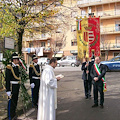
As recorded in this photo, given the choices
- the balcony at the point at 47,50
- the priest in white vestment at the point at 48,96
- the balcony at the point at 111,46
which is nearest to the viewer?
the priest in white vestment at the point at 48,96

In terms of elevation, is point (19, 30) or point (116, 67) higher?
point (19, 30)

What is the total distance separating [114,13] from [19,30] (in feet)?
101

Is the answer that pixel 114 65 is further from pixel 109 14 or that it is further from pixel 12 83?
pixel 109 14

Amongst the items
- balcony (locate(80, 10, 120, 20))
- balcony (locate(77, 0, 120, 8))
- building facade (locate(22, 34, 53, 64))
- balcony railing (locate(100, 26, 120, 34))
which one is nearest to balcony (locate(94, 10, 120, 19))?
balcony (locate(80, 10, 120, 20))

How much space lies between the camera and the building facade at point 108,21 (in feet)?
119

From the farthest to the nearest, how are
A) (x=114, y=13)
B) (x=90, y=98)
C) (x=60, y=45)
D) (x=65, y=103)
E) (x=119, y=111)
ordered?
(x=60, y=45)
(x=114, y=13)
(x=90, y=98)
(x=65, y=103)
(x=119, y=111)

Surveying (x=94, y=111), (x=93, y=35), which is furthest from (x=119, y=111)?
(x=93, y=35)

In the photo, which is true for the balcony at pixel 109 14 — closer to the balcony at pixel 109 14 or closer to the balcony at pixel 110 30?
the balcony at pixel 109 14

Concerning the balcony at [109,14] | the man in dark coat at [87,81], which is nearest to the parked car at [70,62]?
the balcony at [109,14]

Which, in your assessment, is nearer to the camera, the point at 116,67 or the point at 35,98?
the point at 35,98

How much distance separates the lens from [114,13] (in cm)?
3644

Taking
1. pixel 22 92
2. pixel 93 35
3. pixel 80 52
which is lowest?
pixel 22 92

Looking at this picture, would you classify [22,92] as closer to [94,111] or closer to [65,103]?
[65,103]

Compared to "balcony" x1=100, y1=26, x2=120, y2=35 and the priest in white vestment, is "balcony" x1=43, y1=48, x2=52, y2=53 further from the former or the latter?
the priest in white vestment
